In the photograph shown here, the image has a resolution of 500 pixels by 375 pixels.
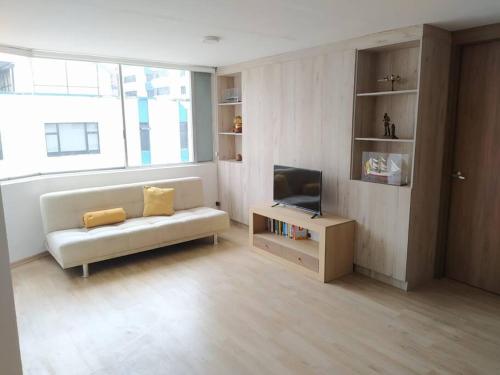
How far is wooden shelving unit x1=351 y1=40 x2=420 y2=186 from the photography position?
3432 mm

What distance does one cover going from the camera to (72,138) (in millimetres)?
4648

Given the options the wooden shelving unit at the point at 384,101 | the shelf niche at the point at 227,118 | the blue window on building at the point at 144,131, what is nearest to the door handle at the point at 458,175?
the wooden shelving unit at the point at 384,101

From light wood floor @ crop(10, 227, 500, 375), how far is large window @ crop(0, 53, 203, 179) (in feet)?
4.43

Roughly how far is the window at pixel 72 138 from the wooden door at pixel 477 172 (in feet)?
13.6

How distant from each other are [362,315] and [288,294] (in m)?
0.68

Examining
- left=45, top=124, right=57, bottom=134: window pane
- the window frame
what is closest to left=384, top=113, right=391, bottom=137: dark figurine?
the window frame

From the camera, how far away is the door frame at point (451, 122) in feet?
10.4

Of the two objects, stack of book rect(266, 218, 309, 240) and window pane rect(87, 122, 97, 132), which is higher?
window pane rect(87, 122, 97, 132)

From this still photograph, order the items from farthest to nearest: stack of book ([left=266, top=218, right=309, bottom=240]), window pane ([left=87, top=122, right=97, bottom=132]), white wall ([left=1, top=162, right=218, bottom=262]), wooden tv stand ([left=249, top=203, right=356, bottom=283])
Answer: window pane ([left=87, top=122, right=97, bottom=132]), stack of book ([left=266, top=218, right=309, bottom=240]), white wall ([left=1, top=162, right=218, bottom=262]), wooden tv stand ([left=249, top=203, right=356, bottom=283])

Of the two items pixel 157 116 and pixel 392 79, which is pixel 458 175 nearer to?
pixel 392 79

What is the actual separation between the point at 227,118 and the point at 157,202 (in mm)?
1829

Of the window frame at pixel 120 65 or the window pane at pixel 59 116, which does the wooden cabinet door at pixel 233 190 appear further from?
the window pane at pixel 59 116

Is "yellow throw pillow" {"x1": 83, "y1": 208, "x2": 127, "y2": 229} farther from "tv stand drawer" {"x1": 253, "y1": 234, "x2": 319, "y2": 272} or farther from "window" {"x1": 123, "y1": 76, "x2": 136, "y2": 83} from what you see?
"window" {"x1": 123, "y1": 76, "x2": 136, "y2": 83}

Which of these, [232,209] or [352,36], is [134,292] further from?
[352,36]
